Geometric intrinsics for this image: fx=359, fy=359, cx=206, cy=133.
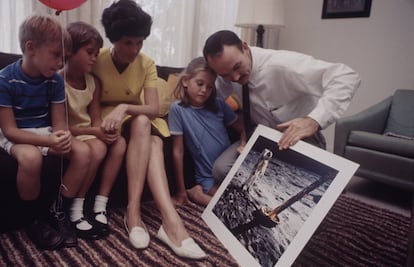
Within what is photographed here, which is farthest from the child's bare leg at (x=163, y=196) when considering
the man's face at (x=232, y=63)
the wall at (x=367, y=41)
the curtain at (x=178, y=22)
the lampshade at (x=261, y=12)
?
the wall at (x=367, y=41)

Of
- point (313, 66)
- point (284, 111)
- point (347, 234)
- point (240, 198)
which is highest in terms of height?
point (313, 66)

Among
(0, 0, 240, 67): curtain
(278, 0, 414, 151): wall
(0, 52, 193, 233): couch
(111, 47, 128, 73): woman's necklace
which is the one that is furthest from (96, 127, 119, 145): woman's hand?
(278, 0, 414, 151): wall

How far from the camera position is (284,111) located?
145cm

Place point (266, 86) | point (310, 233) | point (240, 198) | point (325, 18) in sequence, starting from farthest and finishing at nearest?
1. point (325, 18)
2. point (266, 86)
3. point (240, 198)
4. point (310, 233)

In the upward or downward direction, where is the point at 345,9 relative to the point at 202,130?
upward

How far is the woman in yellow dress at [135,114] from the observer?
1178 millimetres

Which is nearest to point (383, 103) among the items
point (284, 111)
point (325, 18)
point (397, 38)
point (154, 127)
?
point (397, 38)

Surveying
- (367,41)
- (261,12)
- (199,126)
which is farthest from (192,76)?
(367,41)

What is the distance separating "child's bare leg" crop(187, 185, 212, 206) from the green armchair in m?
0.99

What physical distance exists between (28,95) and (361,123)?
183cm

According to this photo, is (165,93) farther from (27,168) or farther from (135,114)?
(27,168)

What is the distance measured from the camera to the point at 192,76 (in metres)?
1.55

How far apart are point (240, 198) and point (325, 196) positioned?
33cm

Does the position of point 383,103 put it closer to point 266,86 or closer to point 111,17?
point 266,86
